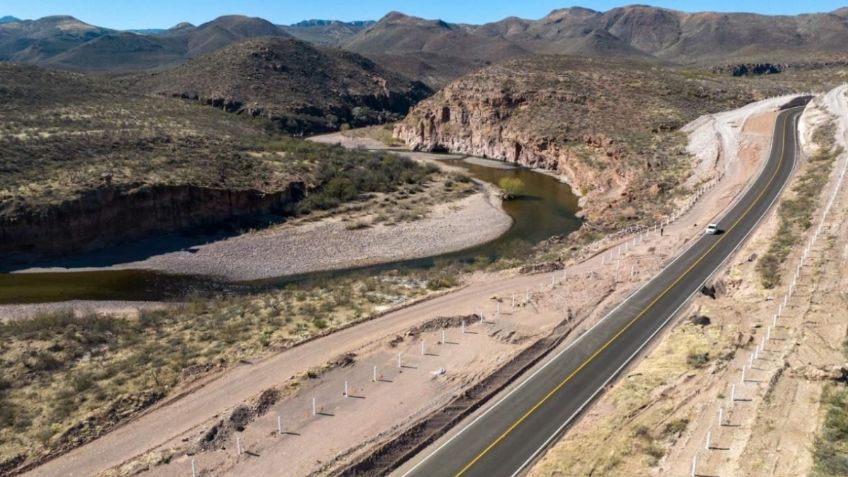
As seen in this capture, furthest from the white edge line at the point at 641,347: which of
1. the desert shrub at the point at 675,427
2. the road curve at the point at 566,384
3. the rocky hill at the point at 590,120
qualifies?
the rocky hill at the point at 590,120

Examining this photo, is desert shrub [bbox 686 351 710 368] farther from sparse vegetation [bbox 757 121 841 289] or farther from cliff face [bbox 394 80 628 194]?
cliff face [bbox 394 80 628 194]

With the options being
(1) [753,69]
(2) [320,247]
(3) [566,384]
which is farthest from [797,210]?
(1) [753,69]

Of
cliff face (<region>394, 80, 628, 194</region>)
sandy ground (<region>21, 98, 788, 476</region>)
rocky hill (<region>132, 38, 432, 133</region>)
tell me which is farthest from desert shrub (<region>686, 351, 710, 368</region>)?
rocky hill (<region>132, 38, 432, 133</region>)

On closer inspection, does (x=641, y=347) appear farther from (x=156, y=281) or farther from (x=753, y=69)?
(x=753, y=69)

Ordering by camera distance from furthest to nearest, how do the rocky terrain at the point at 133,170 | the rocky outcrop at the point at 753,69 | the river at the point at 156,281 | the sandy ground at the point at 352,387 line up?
the rocky outcrop at the point at 753,69 → the rocky terrain at the point at 133,170 → the river at the point at 156,281 → the sandy ground at the point at 352,387

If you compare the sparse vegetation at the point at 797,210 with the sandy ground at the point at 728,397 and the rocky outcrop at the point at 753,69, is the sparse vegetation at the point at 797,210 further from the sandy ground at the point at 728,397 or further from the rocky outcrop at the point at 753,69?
the rocky outcrop at the point at 753,69

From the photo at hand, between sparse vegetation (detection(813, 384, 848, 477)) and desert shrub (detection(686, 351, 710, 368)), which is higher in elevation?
sparse vegetation (detection(813, 384, 848, 477))

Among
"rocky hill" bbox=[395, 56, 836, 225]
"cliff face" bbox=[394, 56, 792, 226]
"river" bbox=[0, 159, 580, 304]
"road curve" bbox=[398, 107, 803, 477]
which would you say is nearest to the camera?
"road curve" bbox=[398, 107, 803, 477]
